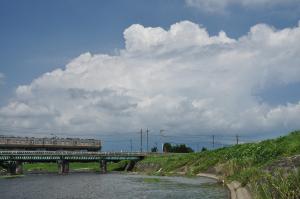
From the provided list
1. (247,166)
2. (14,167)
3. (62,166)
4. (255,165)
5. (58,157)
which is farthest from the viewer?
(58,157)

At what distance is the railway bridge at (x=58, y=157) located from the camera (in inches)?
5064

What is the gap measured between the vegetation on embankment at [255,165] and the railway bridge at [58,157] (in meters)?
6.15

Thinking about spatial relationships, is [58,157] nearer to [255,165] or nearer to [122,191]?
[122,191]

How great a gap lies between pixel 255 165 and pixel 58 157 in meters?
85.7

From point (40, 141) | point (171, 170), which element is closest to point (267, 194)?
point (171, 170)

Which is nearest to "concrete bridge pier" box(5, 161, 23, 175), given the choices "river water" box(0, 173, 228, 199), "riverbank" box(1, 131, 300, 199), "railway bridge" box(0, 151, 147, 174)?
"railway bridge" box(0, 151, 147, 174)

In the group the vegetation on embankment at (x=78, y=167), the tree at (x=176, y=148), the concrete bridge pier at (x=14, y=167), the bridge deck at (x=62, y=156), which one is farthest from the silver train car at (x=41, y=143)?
the concrete bridge pier at (x=14, y=167)

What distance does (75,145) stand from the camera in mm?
196500

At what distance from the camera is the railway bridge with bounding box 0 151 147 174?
128625mm

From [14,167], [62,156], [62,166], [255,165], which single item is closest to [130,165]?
[62,166]

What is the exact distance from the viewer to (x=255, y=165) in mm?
61406

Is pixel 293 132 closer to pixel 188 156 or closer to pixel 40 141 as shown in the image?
pixel 188 156

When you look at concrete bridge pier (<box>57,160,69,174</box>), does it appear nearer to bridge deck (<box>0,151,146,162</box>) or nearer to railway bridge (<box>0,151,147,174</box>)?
railway bridge (<box>0,151,147,174</box>)

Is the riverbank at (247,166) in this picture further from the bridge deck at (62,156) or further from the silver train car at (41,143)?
the silver train car at (41,143)
